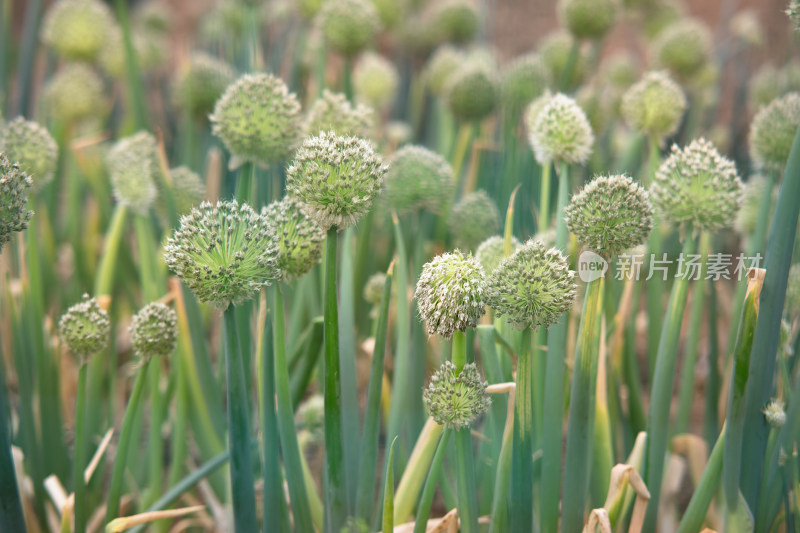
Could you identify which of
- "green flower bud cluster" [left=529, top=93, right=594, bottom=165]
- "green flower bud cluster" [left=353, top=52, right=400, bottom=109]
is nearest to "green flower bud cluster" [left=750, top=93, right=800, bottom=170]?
"green flower bud cluster" [left=529, top=93, right=594, bottom=165]

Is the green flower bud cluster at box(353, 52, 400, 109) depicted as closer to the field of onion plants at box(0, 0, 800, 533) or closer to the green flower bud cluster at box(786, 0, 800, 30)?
the field of onion plants at box(0, 0, 800, 533)

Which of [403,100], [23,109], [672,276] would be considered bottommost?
[672,276]

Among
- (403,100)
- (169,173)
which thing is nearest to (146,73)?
(403,100)

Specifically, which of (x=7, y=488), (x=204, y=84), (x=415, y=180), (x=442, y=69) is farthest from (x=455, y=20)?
(x=7, y=488)

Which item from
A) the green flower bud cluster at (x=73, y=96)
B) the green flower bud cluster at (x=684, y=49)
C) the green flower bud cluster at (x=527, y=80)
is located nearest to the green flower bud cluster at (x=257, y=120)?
the green flower bud cluster at (x=527, y=80)

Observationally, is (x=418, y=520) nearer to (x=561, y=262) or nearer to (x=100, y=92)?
(x=561, y=262)

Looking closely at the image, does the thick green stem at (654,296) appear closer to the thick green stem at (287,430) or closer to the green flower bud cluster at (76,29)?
the thick green stem at (287,430)
